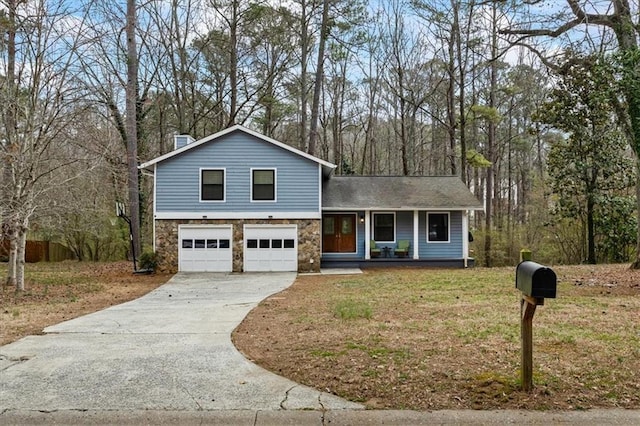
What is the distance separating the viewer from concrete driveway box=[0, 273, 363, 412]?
12.8 ft

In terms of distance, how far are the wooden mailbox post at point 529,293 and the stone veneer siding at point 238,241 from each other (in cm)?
1352

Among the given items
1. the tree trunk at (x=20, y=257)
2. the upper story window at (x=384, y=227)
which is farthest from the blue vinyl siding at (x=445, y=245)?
the tree trunk at (x=20, y=257)

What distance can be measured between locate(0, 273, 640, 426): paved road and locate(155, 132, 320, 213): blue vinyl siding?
9.84m

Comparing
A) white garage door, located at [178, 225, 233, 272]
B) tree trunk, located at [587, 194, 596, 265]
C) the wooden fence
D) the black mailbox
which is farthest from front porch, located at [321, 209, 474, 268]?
the black mailbox

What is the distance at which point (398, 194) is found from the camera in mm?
19078

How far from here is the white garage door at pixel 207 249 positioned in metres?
17.1

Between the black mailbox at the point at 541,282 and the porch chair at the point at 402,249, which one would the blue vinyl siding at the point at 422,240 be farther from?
the black mailbox at the point at 541,282

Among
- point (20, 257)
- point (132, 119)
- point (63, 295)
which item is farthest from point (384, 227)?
point (20, 257)

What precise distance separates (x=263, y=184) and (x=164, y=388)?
13.3 metres

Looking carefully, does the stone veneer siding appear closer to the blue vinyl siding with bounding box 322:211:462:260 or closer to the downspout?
the blue vinyl siding with bounding box 322:211:462:260

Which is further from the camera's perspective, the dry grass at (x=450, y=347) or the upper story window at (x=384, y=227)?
the upper story window at (x=384, y=227)

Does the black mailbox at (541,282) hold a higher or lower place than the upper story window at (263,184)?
lower

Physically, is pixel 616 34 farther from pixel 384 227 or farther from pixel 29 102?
Answer: pixel 29 102

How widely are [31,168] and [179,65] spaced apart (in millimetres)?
13819
